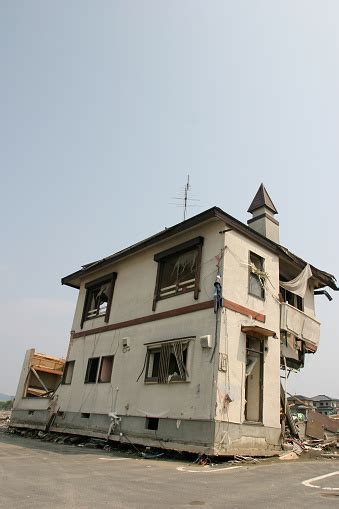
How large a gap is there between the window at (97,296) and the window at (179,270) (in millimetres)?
3562

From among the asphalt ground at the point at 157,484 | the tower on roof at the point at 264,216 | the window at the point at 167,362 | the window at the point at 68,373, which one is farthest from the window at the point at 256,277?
the window at the point at 68,373

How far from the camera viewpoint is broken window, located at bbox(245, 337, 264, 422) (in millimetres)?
13266

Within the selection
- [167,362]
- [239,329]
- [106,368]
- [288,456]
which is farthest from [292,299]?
[106,368]

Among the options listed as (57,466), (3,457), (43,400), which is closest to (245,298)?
(57,466)

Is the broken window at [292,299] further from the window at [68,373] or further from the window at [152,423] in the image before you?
the window at [68,373]

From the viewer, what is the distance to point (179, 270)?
50.1 feet

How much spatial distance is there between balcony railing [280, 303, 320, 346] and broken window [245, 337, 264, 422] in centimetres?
182

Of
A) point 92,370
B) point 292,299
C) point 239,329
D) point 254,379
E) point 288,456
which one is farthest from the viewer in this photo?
point 92,370

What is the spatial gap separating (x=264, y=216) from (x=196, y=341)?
723 cm

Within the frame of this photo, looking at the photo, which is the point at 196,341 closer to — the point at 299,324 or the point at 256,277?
the point at 256,277

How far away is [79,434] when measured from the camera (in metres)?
16.2

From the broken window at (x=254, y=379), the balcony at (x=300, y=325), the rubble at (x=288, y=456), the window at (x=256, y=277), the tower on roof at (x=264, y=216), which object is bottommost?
the rubble at (x=288, y=456)

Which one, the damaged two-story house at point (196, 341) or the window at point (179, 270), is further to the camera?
the window at point (179, 270)

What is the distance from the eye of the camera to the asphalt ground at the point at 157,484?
5727mm
